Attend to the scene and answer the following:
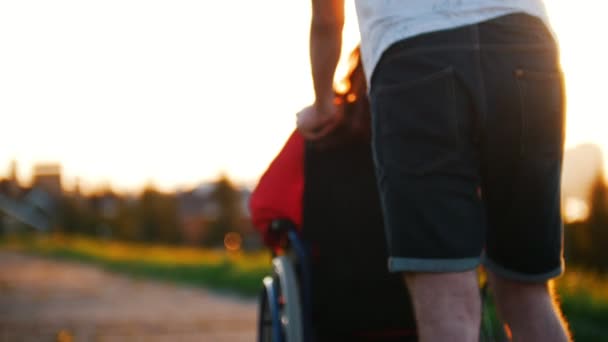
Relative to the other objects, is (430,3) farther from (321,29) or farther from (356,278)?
(356,278)

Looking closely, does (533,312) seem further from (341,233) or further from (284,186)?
(284,186)

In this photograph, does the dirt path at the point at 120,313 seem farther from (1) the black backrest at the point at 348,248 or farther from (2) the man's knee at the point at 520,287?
(2) the man's knee at the point at 520,287

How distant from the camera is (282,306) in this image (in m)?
2.78

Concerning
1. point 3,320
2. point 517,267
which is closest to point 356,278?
point 517,267

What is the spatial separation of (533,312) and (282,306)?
1104 millimetres

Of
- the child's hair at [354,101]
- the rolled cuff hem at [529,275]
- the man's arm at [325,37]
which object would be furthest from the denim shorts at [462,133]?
the child's hair at [354,101]

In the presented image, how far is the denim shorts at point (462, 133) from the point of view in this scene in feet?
5.02

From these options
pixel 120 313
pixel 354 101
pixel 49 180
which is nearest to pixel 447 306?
pixel 354 101

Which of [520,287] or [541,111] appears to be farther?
[520,287]

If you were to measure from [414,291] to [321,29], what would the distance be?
65 centimetres

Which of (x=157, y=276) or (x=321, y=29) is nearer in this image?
(x=321, y=29)

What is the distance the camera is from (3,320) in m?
6.32

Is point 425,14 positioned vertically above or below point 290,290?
above

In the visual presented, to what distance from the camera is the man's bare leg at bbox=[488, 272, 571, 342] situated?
1822 millimetres
